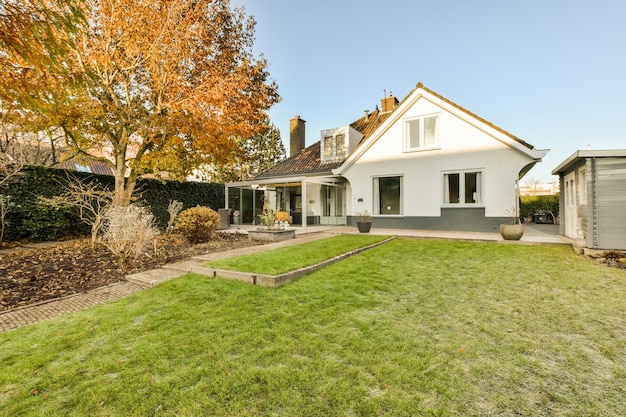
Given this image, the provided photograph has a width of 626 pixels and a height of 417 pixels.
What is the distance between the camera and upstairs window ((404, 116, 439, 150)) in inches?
513

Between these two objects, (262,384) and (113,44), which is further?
(113,44)

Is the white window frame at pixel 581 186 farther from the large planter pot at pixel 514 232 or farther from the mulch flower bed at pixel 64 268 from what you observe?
the mulch flower bed at pixel 64 268

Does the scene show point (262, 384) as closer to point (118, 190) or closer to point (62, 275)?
point (62, 275)

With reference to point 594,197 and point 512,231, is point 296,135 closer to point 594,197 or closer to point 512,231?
point 512,231

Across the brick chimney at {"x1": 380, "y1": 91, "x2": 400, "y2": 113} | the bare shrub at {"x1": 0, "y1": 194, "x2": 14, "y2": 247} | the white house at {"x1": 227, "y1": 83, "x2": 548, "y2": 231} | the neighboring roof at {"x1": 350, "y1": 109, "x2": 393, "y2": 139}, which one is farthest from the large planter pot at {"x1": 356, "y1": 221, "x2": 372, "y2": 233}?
the bare shrub at {"x1": 0, "y1": 194, "x2": 14, "y2": 247}

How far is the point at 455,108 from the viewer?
1232 centimetres

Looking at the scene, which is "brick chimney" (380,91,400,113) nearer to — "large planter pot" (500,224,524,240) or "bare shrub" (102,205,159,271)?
"large planter pot" (500,224,524,240)

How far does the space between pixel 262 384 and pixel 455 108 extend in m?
13.5

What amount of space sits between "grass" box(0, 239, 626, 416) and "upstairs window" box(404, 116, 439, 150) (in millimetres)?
9210

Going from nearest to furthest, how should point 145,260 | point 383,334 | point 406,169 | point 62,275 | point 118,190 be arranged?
1. point 383,334
2. point 62,275
3. point 145,260
4. point 118,190
5. point 406,169

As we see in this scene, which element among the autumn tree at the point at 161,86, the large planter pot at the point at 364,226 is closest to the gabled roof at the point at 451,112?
the large planter pot at the point at 364,226

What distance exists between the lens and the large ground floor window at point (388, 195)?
13945 millimetres

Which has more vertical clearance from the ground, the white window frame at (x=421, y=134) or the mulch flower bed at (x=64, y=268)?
the white window frame at (x=421, y=134)

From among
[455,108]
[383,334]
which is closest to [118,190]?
[383,334]
